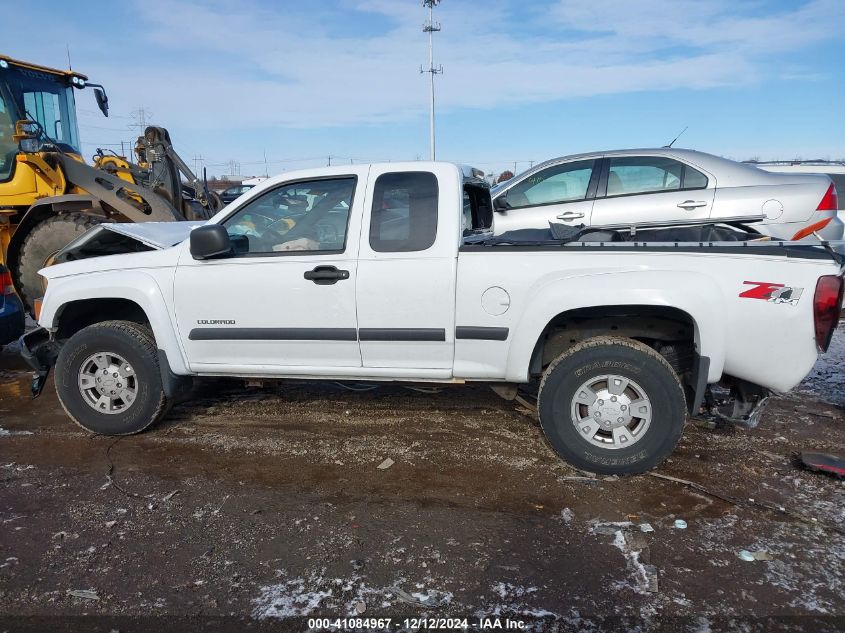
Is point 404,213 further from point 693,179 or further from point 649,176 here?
point 693,179

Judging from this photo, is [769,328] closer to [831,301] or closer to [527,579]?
[831,301]

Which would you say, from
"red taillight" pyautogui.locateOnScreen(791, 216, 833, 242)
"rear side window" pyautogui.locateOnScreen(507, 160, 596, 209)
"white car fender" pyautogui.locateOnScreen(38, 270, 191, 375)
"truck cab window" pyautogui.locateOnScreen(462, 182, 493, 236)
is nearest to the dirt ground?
"white car fender" pyautogui.locateOnScreen(38, 270, 191, 375)

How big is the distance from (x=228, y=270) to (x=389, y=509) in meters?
1.89

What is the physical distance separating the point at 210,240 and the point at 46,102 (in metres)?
6.23

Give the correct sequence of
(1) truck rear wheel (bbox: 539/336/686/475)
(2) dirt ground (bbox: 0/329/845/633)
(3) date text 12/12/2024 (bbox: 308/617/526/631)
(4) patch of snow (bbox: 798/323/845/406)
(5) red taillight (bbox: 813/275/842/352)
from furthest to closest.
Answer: (4) patch of snow (bbox: 798/323/845/406), (1) truck rear wheel (bbox: 539/336/686/475), (5) red taillight (bbox: 813/275/842/352), (2) dirt ground (bbox: 0/329/845/633), (3) date text 12/12/2024 (bbox: 308/617/526/631)

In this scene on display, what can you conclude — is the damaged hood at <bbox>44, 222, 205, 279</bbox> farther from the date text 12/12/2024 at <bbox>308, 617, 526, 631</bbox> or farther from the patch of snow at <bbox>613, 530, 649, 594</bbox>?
the patch of snow at <bbox>613, 530, 649, 594</bbox>

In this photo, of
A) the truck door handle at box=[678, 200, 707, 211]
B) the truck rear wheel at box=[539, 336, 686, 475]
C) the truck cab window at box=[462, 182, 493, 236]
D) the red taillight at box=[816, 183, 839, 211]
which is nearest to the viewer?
the truck rear wheel at box=[539, 336, 686, 475]

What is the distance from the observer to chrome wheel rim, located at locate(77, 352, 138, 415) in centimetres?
446

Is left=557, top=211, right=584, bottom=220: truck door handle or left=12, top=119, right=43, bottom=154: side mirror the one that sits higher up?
left=12, top=119, right=43, bottom=154: side mirror

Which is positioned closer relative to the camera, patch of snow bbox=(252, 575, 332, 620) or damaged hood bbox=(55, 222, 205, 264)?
patch of snow bbox=(252, 575, 332, 620)

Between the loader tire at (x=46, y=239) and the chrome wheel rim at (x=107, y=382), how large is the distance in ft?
11.5

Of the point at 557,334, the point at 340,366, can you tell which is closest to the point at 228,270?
the point at 340,366

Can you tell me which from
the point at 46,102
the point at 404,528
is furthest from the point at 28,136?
the point at 404,528

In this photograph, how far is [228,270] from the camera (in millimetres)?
4105
